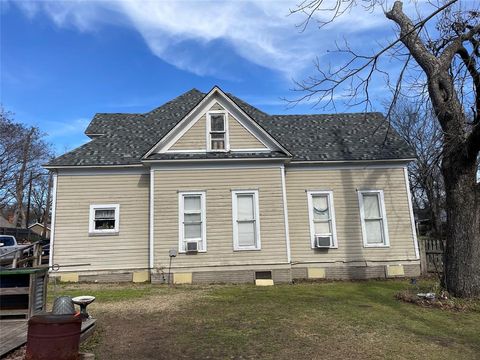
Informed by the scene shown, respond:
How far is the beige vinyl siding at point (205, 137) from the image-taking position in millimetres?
14031

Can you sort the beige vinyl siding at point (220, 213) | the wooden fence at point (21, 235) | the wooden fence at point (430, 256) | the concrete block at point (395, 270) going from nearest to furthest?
the beige vinyl siding at point (220, 213) → the concrete block at point (395, 270) → the wooden fence at point (430, 256) → the wooden fence at point (21, 235)

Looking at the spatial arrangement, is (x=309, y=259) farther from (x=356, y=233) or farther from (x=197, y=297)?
(x=197, y=297)

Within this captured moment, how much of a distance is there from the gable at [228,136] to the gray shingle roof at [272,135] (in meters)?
0.34

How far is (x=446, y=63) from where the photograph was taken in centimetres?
980

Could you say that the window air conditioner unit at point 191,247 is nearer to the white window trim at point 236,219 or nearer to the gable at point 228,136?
the white window trim at point 236,219

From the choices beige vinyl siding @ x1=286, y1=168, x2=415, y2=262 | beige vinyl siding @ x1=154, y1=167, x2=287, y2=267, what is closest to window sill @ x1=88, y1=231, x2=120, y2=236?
beige vinyl siding @ x1=154, y1=167, x2=287, y2=267

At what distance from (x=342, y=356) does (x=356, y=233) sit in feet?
30.1

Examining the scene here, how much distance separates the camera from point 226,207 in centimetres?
1372

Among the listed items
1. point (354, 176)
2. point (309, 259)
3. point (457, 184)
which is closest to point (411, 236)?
point (354, 176)

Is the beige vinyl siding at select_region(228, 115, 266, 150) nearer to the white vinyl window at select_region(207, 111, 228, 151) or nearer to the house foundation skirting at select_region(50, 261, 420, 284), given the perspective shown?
the white vinyl window at select_region(207, 111, 228, 151)

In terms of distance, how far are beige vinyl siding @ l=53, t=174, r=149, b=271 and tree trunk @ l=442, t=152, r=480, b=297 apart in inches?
376

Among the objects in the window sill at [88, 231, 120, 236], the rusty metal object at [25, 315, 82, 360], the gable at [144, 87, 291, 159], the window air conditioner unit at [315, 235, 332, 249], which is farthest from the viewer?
the window air conditioner unit at [315, 235, 332, 249]

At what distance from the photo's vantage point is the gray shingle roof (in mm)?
14508

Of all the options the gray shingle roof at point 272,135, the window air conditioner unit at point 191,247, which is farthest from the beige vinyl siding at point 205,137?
the window air conditioner unit at point 191,247
